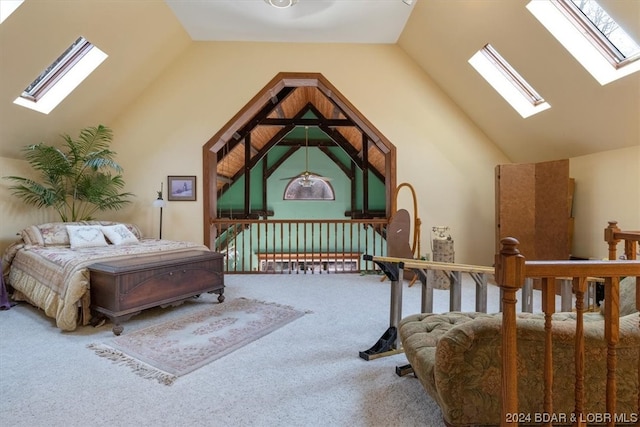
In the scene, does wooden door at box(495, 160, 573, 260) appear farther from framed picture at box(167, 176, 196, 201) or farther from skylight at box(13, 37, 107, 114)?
skylight at box(13, 37, 107, 114)

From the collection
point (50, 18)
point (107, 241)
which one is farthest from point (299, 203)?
point (50, 18)

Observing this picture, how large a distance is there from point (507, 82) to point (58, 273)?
583cm

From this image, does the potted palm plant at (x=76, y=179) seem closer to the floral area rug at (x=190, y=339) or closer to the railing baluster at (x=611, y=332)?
the floral area rug at (x=190, y=339)

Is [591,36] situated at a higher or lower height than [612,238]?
higher

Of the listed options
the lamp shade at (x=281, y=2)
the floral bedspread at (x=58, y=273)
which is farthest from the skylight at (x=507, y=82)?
the floral bedspread at (x=58, y=273)

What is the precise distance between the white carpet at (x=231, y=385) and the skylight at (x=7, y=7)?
9.72 feet

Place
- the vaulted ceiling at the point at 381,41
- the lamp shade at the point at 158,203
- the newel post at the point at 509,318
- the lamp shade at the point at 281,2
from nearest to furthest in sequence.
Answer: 1. the newel post at the point at 509,318
2. the vaulted ceiling at the point at 381,41
3. the lamp shade at the point at 281,2
4. the lamp shade at the point at 158,203

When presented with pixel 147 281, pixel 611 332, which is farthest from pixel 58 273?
pixel 611 332

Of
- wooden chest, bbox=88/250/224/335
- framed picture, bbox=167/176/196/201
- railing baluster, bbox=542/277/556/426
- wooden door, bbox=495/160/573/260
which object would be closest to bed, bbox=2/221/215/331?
wooden chest, bbox=88/250/224/335

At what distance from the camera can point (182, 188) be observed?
5.24 meters

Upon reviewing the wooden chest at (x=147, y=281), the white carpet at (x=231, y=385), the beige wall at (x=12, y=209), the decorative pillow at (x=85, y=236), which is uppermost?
the beige wall at (x=12, y=209)

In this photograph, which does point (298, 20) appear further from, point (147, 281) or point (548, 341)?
point (548, 341)

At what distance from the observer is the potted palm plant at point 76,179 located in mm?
4234

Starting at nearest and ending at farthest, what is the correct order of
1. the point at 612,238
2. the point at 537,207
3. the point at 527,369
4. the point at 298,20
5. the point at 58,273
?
1. the point at 527,369
2. the point at 612,238
3. the point at 58,273
4. the point at 537,207
5. the point at 298,20
